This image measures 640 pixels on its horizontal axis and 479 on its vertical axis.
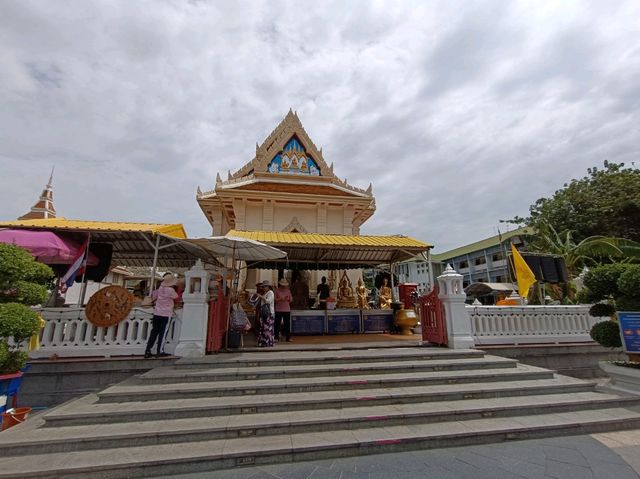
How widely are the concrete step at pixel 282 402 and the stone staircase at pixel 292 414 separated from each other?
0.05 ft

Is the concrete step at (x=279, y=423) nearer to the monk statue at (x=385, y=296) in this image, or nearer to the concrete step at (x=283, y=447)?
the concrete step at (x=283, y=447)

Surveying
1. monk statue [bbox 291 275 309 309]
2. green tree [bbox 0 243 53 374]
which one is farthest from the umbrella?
monk statue [bbox 291 275 309 309]

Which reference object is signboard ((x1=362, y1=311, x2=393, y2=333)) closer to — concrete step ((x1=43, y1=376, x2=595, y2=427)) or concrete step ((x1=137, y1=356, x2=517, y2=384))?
concrete step ((x1=137, y1=356, x2=517, y2=384))

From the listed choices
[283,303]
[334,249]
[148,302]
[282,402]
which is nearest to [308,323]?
[283,303]

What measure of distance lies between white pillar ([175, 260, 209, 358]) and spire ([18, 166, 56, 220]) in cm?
1267

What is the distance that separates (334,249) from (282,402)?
6178 mm

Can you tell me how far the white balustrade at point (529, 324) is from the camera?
7.47 metres

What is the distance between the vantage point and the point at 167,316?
19.6 ft

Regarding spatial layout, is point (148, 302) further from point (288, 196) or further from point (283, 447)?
point (288, 196)

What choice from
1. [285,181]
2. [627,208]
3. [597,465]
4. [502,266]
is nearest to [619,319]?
[597,465]

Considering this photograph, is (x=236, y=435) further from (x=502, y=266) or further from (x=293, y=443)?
(x=502, y=266)

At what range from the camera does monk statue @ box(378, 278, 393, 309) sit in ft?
38.9

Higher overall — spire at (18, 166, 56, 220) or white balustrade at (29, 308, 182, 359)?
spire at (18, 166, 56, 220)

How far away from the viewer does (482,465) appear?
3219 mm
